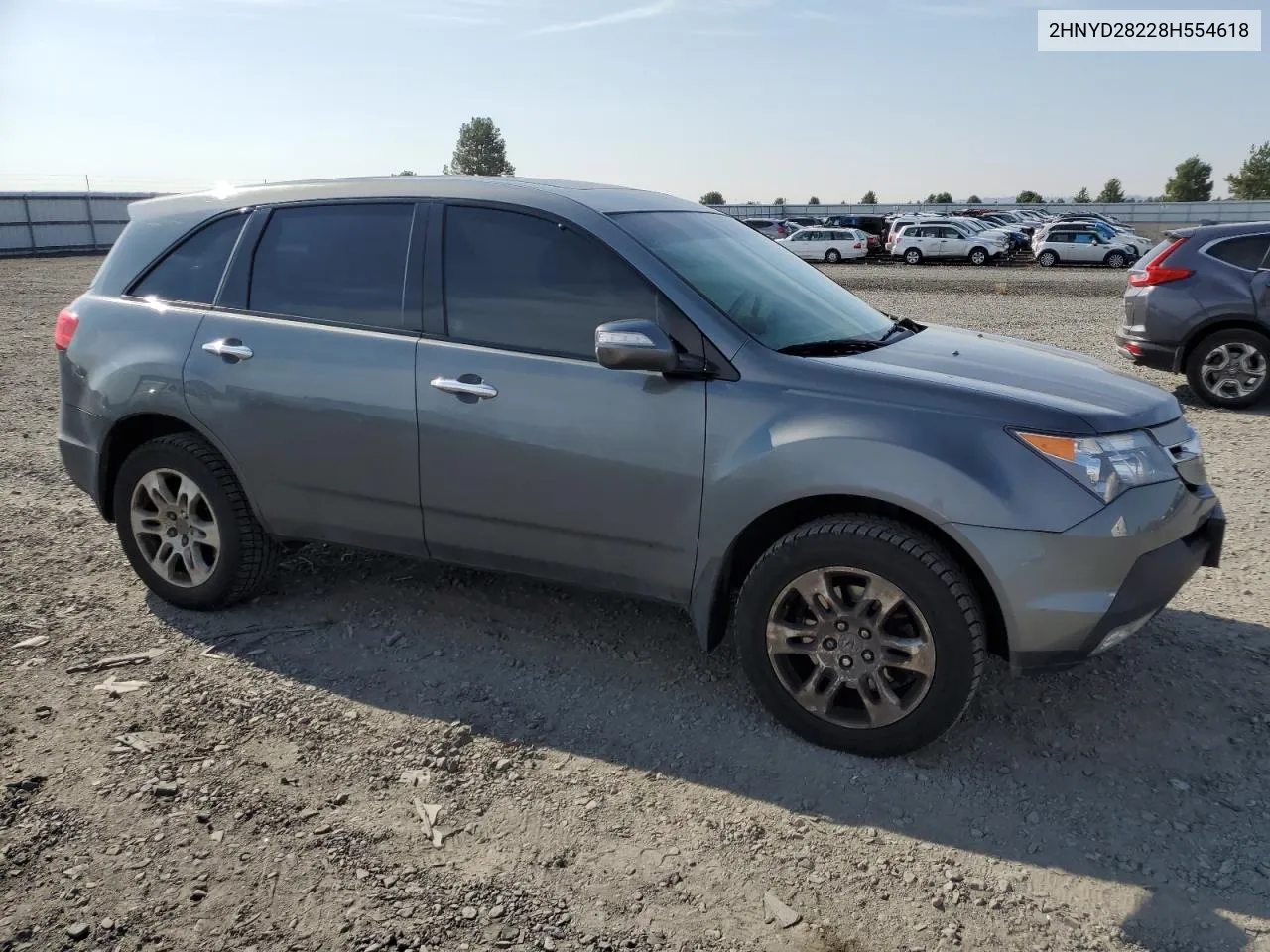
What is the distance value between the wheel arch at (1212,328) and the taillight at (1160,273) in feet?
1.55

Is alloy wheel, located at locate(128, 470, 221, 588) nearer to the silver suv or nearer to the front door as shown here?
the front door

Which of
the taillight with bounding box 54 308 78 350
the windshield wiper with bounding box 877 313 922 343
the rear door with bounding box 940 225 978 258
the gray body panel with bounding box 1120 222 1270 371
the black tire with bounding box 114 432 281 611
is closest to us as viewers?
the windshield wiper with bounding box 877 313 922 343

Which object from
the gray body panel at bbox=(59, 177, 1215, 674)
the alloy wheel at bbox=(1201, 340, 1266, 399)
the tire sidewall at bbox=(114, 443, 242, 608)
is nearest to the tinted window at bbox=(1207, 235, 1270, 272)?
the alloy wheel at bbox=(1201, 340, 1266, 399)

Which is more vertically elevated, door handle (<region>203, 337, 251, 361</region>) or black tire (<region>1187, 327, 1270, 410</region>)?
door handle (<region>203, 337, 251, 361</region>)

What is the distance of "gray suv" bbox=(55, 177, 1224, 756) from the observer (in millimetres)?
3127

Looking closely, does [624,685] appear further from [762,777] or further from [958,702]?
[958,702]

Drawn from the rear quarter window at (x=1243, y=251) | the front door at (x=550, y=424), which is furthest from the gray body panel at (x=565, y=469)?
the rear quarter window at (x=1243, y=251)

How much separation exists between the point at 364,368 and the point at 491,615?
125 centimetres

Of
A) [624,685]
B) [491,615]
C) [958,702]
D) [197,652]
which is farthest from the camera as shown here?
[491,615]

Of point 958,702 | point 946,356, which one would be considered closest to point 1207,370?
point 946,356

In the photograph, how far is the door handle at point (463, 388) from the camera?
370cm

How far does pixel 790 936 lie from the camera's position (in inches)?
102

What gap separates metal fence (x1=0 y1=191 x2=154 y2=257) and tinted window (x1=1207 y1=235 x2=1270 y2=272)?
109 ft

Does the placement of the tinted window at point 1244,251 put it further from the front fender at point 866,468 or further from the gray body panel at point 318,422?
the gray body panel at point 318,422
